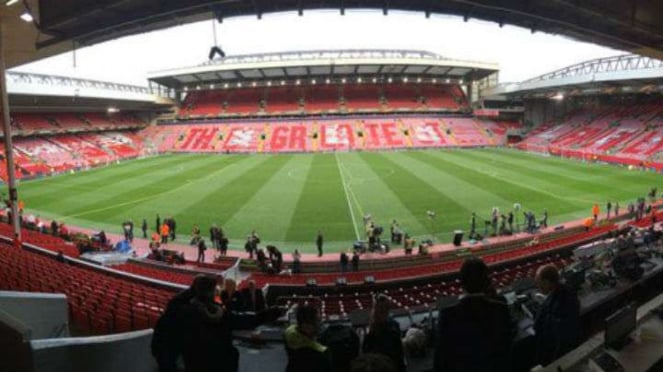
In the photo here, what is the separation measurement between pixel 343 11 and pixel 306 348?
788 cm

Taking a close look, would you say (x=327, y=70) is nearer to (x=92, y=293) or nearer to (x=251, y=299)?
(x=92, y=293)

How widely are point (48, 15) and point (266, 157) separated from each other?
138ft

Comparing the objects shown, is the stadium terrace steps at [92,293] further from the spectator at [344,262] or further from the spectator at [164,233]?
the spectator at [164,233]

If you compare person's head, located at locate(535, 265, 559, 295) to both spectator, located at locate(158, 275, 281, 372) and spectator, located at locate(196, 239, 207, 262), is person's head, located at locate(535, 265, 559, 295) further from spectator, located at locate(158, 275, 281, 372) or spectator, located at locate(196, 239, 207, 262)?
spectator, located at locate(196, 239, 207, 262)

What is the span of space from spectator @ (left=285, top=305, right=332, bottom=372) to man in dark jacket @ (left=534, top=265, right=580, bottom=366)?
199 cm

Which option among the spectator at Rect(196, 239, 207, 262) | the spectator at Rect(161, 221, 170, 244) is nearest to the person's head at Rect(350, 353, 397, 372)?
the spectator at Rect(196, 239, 207, 262)

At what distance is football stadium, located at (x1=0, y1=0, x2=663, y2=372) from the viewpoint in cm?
358

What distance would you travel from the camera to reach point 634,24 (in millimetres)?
8133

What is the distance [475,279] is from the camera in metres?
2.90

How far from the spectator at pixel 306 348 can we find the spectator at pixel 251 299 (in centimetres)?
196

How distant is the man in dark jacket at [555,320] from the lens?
3.52 meters

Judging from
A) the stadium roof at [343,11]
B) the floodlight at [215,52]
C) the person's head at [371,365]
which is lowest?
the person's head at [371,365]

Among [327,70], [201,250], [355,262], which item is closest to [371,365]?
[355,262]

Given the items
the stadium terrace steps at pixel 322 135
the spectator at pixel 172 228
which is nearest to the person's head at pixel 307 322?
the spectator at pixel 172 228
